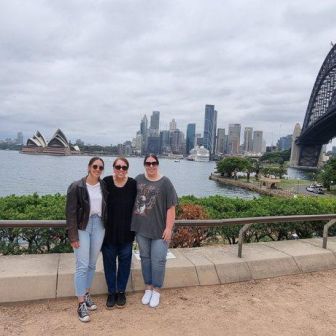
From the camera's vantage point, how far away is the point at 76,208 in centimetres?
402

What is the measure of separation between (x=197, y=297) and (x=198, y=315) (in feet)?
1.63

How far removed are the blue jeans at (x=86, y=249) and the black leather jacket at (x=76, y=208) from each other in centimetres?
8

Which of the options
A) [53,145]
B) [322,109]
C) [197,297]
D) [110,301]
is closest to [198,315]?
[197,297]

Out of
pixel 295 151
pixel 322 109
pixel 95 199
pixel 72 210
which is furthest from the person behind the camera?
pixel 295 151

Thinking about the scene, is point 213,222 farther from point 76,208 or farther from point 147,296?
point 76,208

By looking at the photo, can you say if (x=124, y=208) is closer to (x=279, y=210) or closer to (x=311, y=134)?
(x=279, y=210)

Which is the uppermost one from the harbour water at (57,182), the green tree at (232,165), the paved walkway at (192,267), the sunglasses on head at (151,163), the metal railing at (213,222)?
the sunglasses on head at (151,163)

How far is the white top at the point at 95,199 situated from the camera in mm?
4090

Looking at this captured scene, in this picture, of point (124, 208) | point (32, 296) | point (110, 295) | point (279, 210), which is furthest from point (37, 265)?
point (279, 210)

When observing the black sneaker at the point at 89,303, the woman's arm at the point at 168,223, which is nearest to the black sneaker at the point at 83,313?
the black sneaker at the point at 89,303

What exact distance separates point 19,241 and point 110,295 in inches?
89.0

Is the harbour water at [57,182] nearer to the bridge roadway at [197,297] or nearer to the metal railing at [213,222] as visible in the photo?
the metal railing at [213,222]

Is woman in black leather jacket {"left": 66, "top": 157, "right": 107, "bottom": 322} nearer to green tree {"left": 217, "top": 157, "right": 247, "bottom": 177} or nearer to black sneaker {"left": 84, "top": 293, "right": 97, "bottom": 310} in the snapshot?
black sneaker {"left": 84, "top": 293, "right": 97, "bottom": 310}

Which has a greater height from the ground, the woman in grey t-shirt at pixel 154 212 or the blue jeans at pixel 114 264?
the woman in grey t-shirt at pixel 154 212
